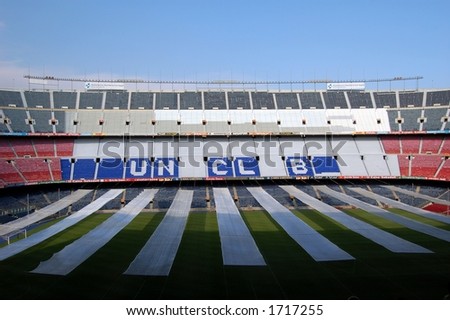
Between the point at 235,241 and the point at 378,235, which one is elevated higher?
the point at 235,241

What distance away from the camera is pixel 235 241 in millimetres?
19125

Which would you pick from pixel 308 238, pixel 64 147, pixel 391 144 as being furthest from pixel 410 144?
pixel 64 147

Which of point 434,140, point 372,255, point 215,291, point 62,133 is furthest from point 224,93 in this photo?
point 215,291

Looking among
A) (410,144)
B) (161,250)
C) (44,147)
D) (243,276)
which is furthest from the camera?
(410,144)

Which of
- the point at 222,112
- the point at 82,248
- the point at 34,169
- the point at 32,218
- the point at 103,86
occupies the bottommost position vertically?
the point at 82,248

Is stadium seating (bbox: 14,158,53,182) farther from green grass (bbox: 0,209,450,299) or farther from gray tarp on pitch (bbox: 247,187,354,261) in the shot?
gray tarp on pitch (bbox: 247,187,354,261)

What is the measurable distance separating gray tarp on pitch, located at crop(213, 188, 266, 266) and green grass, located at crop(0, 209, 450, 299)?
522 mm

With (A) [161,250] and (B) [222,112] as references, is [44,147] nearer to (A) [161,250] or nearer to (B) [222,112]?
(B) [222,112]

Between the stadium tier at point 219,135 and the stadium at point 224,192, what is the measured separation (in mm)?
187

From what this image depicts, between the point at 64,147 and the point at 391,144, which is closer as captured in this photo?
the point at 64,147

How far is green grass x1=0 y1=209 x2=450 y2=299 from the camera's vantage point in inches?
553

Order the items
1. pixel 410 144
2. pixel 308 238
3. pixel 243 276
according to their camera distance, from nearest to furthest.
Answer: pixel 243 276, pixel 308 238, pixel 410 144

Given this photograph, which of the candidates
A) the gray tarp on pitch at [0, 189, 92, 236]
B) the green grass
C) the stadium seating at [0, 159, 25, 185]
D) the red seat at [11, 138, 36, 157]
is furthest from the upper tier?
the green grass

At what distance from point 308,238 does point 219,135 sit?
27736 mm
